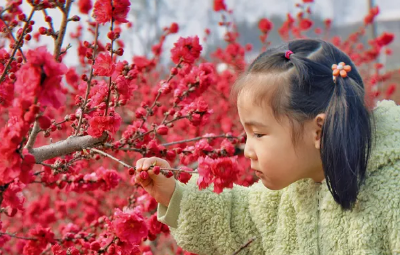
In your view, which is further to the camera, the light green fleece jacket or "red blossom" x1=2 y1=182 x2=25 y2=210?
the light green fleece jacket

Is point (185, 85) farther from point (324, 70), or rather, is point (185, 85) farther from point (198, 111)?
point (324, 70)

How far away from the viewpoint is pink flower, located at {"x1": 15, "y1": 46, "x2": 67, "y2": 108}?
822 millimetres

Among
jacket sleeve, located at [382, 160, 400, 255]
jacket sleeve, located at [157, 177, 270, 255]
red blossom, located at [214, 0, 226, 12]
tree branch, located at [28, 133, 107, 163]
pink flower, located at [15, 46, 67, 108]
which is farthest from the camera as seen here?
red blossom, located at [214, 0, 226, 12]

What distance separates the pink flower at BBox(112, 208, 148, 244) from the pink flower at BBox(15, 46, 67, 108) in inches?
18.8

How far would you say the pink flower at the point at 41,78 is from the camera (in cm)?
82

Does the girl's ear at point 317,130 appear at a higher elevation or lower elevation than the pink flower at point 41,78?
lower

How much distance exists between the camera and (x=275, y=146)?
1344 mm

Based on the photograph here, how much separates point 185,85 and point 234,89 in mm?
311

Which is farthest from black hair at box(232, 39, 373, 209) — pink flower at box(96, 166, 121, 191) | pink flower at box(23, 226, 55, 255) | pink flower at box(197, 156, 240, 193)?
pink flower at box(23, 226, 55, 255)

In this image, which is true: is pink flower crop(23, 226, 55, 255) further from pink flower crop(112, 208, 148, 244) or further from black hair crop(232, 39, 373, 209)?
black hair crop(232, 39, 373, 209)

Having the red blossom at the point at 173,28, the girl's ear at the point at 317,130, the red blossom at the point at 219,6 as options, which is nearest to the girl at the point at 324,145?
the girl's ear at the point at 317,130

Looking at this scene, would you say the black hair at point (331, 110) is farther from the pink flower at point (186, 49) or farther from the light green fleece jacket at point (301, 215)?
the pink flower at point (186, 49)

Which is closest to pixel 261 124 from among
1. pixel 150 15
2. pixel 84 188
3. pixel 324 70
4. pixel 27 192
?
pixel 324 70

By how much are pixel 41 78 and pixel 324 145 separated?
2.62ft
